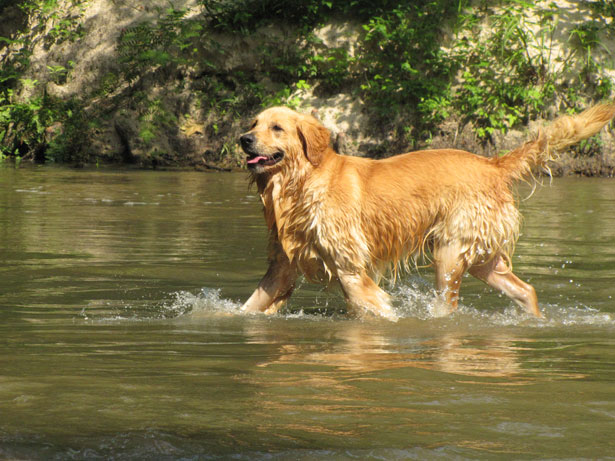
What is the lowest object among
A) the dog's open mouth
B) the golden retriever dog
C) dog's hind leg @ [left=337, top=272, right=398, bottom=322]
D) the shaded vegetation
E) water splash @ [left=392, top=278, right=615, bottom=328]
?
water splash @ [left=392, top=278, right=615, bottom=328]

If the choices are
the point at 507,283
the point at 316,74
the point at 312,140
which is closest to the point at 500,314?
the point at 507,283

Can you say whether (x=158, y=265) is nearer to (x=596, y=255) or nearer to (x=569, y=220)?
(x=596, y=255)

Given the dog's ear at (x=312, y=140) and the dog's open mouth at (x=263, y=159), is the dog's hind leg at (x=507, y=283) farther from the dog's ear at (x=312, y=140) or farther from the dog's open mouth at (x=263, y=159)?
the dog's open mouth at (x=263, y=159)

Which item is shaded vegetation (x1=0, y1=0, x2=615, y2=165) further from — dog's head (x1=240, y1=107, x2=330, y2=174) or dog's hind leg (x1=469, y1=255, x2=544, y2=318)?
dog's head (x1=240, y1=107, x2=330, y2=174)

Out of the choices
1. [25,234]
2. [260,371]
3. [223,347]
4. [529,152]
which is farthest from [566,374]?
[25,234]

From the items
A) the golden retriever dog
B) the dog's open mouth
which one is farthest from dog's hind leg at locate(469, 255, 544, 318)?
the dog's open mouth

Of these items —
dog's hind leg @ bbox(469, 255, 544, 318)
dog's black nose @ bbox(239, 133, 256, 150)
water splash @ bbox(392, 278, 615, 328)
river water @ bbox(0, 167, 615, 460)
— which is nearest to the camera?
river water @ bbox(0, 167, 615, 460)

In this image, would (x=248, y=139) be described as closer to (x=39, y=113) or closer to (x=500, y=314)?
(x=500, y=314)

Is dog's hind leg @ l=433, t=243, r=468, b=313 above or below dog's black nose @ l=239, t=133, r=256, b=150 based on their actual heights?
below

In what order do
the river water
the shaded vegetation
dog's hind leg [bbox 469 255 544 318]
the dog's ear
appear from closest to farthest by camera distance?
the river water
the dog's ear
dog's hind leg [bbox 469 255 544 318]
the shaded vegetation

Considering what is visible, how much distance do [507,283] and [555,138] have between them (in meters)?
1.08

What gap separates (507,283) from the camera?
600 centimetres

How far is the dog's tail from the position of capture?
5.98 metres

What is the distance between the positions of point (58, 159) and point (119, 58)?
286cm
